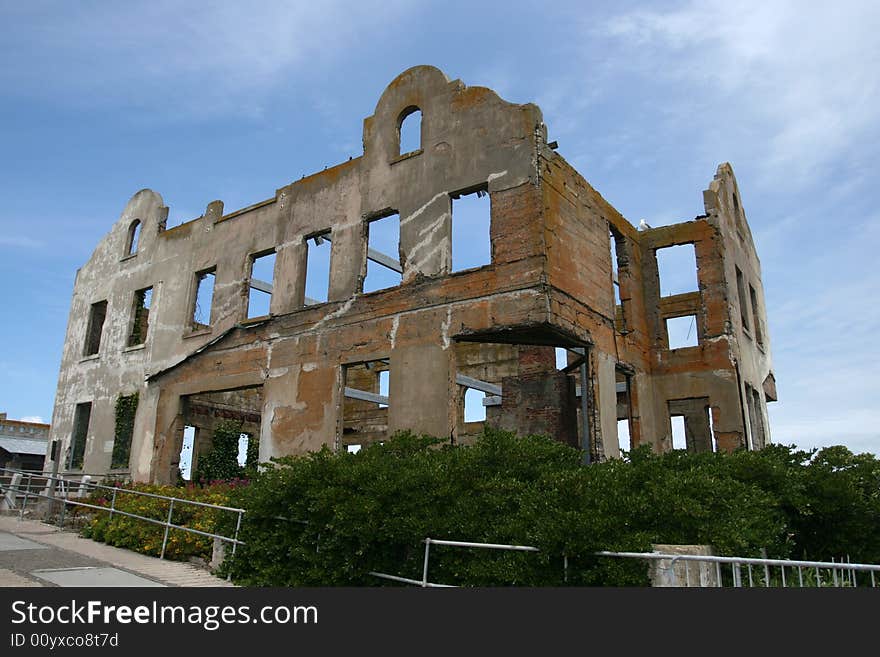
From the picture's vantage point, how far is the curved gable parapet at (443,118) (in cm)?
1391

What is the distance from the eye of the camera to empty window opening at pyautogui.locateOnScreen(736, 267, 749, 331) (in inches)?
765

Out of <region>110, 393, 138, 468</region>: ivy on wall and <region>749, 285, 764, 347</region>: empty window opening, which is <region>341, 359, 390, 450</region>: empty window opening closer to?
<region>110, 393, 138, 468</region>: ivy on wall

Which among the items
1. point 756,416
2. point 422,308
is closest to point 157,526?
point 422,308

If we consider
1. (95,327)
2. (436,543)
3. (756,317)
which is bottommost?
(436,543)

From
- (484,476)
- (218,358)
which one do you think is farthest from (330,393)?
(484,476)

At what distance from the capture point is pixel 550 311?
40.5 ft

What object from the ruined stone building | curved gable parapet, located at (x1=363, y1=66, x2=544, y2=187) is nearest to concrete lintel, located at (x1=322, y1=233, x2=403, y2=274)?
the ruined stone building

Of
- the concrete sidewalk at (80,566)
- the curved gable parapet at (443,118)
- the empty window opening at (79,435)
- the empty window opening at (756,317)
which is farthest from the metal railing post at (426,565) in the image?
the empty window opening at (756,317)

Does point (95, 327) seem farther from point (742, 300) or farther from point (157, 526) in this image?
point (742, 300)

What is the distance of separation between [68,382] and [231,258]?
780 centimetres

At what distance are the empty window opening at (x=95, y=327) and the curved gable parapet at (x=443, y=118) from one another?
1180 centimetres

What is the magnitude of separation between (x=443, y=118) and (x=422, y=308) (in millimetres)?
4590

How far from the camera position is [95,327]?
22000 millimetres

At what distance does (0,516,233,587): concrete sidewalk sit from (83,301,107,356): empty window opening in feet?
34.6
